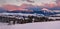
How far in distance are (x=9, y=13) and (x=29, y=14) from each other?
25cm

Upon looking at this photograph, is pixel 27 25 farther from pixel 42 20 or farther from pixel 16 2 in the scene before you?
pixel 16 2

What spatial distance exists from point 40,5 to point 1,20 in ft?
1.70

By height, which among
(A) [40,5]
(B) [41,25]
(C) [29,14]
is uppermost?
(A) [40,5]

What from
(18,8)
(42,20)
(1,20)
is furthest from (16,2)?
(42,20)

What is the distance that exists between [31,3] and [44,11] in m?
0.19

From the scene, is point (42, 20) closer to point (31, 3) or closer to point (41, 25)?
point (41, 25)

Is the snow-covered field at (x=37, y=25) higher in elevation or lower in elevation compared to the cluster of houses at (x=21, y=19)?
lower

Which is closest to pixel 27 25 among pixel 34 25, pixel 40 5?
pixel 34 25

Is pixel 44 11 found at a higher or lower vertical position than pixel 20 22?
higher

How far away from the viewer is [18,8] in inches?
53.2

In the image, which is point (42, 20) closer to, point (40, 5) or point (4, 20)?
point (40, 5)

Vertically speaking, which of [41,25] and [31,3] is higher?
[31,3]

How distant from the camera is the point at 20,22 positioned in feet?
4.40

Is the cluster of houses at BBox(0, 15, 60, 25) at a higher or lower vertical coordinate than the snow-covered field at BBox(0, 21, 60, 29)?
higher
